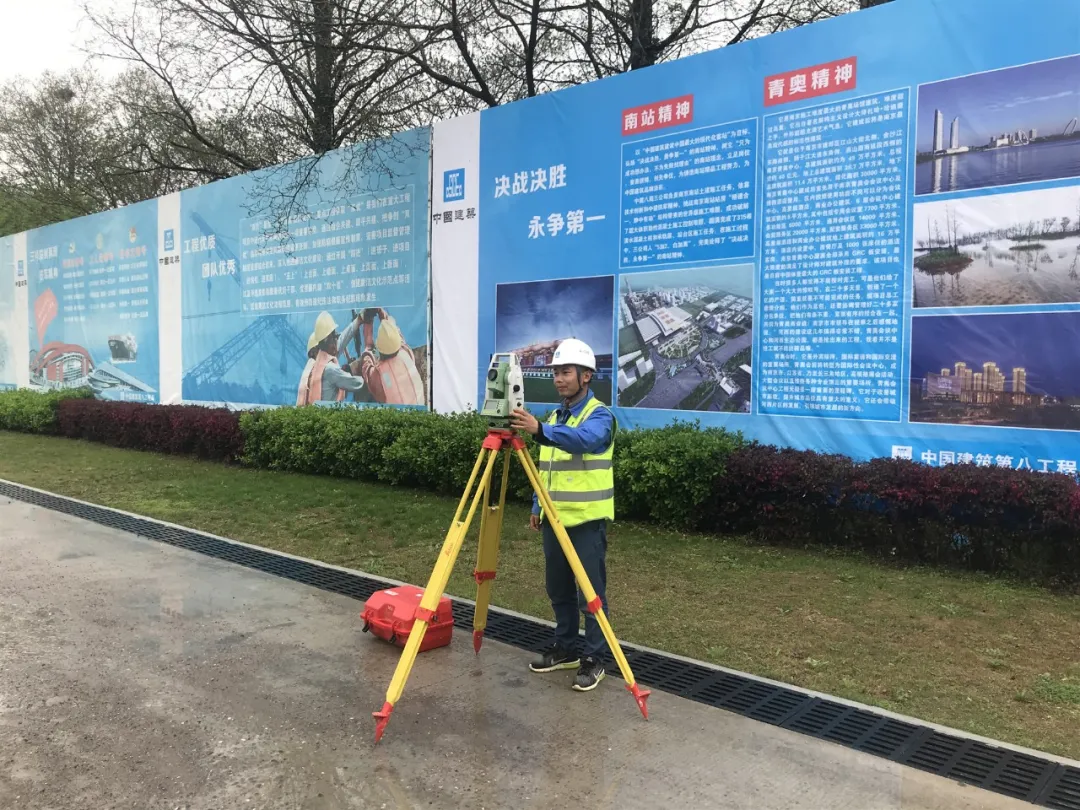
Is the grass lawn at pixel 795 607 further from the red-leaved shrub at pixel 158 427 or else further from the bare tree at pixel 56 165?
the bare tree at pixel 56 165

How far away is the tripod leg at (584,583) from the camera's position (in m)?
3.71

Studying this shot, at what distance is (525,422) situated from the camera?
3719 mm

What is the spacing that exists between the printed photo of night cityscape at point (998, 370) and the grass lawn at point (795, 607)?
1385 millimetres

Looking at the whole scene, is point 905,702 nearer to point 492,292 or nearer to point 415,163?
point 492,292

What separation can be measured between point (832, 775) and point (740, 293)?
527 centimetres

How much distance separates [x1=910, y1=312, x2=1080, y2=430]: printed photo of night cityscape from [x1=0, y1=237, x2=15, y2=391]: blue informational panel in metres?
22.0

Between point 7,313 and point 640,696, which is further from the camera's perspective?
point 7,313

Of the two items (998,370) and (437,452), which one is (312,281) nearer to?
(437,452)

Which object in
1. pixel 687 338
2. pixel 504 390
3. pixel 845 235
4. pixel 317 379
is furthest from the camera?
pixel 317 379

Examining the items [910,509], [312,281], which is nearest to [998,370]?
[910,509]

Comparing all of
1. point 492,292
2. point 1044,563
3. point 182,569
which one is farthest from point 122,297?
point 1044,563

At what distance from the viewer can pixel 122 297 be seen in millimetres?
17031

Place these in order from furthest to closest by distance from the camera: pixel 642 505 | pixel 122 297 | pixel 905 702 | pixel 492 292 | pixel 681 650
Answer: pixel 122 297 < pixel 492 292 < pixel 642 505 < pixel 681 650 < pixel 905 702

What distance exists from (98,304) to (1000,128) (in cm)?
1759
